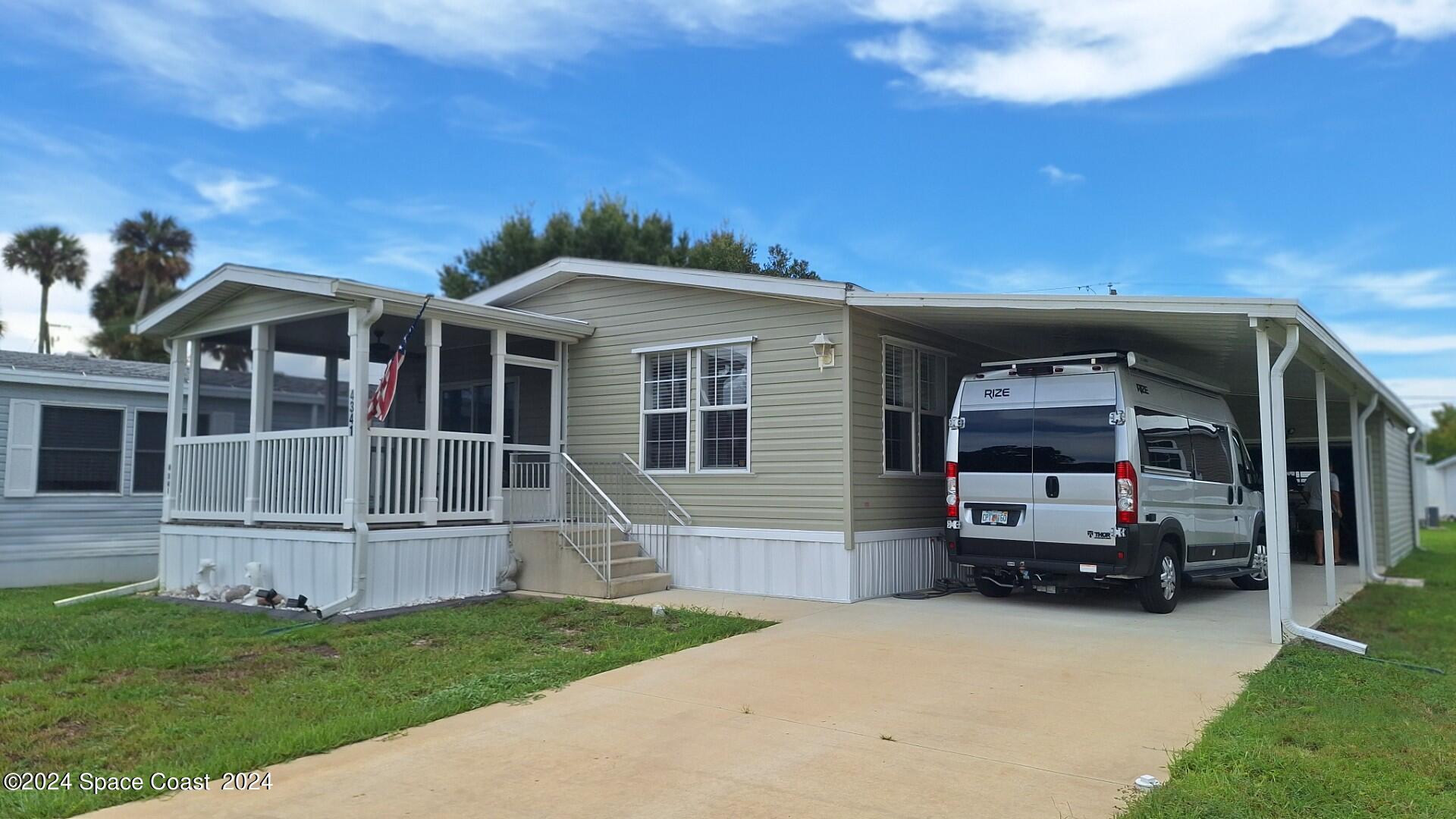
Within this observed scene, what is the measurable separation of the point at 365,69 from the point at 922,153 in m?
11.4

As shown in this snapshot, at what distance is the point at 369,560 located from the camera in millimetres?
9555

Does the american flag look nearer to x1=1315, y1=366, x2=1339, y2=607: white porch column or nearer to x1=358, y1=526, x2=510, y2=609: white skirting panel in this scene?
x1=358, y1=526, x2=510, y2=609: white skirting panel

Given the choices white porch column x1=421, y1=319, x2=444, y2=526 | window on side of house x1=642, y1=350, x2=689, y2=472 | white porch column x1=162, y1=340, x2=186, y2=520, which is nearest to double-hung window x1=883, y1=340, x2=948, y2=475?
window on side of house x1=642, y1=350, x2=689, y2=472

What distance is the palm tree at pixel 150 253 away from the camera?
31.0 metres

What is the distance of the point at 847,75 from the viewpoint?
18.4 metres

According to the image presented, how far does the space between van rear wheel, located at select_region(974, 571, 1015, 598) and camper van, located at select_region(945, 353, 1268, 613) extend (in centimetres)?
2

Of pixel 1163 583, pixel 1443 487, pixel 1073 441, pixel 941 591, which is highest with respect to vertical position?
Result: pixel 1073 441

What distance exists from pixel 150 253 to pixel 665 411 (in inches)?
1071

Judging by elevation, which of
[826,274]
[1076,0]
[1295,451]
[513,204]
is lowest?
[1295,451]

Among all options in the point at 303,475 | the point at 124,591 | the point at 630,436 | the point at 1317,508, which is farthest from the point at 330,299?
the point at 1317,508

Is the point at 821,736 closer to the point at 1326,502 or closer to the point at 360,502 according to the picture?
the point at 360,502

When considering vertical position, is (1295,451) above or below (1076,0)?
below

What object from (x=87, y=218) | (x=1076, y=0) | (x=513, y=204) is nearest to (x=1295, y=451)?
(x=1076, y=0)

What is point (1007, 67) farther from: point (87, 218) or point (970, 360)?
point (87, 218)
